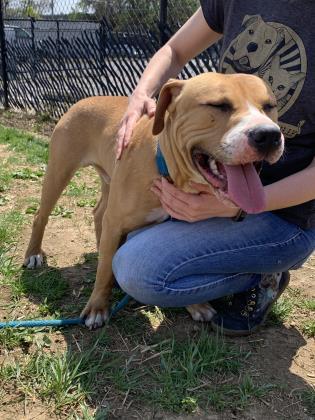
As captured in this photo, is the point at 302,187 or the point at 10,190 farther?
the point at 10,190

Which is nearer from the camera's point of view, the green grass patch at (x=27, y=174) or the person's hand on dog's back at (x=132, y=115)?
the person's hand on dog's back at (x=132, y=115)

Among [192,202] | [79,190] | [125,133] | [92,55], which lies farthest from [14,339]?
[92,55]

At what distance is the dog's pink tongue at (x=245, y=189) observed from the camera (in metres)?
2.32

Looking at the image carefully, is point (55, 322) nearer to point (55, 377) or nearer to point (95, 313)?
point (95, 313)

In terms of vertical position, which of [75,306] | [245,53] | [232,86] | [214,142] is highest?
[245,53]

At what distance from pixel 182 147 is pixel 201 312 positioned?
112cm

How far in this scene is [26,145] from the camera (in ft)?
22.0

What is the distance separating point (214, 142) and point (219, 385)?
121 cm

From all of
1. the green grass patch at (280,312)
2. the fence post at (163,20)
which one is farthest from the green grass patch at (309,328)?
the fence post at (163,20)

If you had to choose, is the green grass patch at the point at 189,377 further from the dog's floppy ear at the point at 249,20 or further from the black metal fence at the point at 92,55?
the black metal fence at the point at 92,55

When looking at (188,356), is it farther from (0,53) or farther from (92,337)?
(0,53)

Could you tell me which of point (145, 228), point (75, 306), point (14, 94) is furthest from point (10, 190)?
point (14, 94)

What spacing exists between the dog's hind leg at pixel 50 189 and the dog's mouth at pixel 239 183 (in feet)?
4.78

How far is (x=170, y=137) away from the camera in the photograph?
2.63 meters
